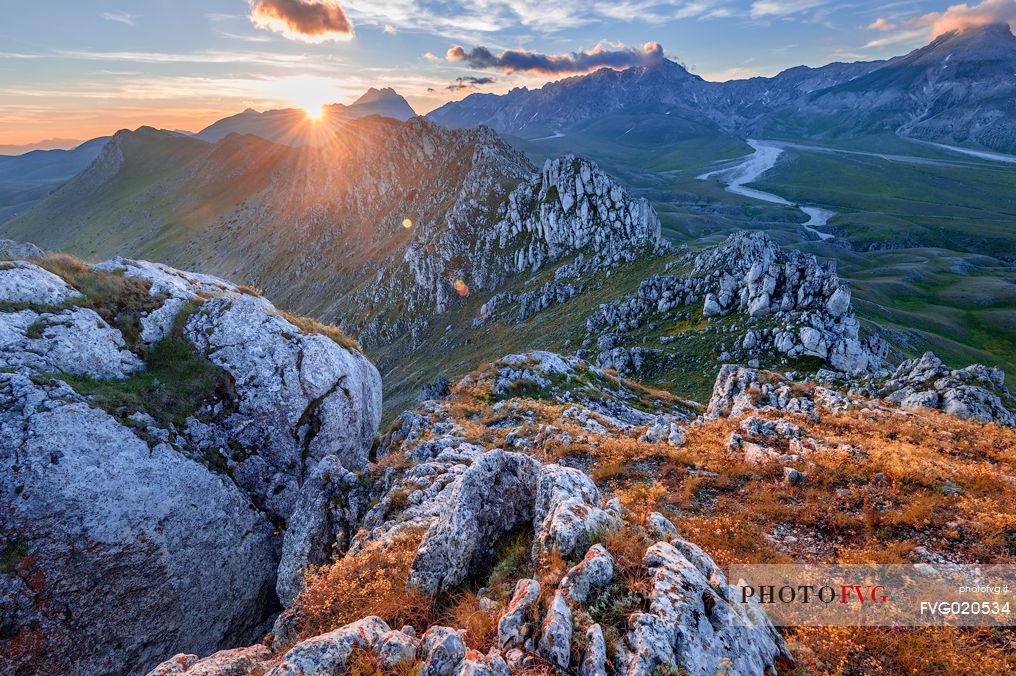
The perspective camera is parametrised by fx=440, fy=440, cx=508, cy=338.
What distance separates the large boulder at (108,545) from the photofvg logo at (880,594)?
1704 cm

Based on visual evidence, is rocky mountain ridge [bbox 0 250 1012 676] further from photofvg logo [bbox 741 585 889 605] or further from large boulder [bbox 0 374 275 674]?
photofvg logo [bbox 741 585 889 605]

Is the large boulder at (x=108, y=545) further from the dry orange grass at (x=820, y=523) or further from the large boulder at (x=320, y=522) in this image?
the dry orange grass at (x=820, y=523)

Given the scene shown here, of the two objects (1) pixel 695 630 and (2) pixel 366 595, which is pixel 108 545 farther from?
(1) pixel 695 630

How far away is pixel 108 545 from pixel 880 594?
20646 millimetres

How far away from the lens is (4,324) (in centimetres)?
1569

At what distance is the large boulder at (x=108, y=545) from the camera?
12594 millimetres

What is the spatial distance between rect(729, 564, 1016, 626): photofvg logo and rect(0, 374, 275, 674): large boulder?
671 inches

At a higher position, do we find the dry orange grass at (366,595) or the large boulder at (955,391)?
the dry orange grass at (366,595)

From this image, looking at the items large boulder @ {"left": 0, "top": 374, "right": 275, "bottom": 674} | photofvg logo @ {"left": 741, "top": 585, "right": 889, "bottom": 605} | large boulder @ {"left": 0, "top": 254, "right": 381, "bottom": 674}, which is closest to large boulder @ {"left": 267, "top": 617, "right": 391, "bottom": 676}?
photofvg logo @ {"left": 741, "top": 585, "right": 889, "bottom": 605}

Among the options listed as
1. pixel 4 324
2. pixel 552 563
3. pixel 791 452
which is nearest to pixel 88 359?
pixel 4 324

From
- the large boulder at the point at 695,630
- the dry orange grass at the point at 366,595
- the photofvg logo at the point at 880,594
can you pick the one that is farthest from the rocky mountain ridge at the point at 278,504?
the photofvg logo at the point at 880,594

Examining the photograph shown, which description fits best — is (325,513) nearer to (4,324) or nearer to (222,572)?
(222,572)

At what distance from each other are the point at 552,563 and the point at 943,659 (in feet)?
21.6

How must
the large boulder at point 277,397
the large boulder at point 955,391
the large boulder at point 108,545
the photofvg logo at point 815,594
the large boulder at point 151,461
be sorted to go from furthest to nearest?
1. the large boulder at point 955,391
2. the large boulder at point 277,397
3. the large boulder at point 151,461
4. the large boulder at point 108,545
5. the photofvg logo at point 815,594
